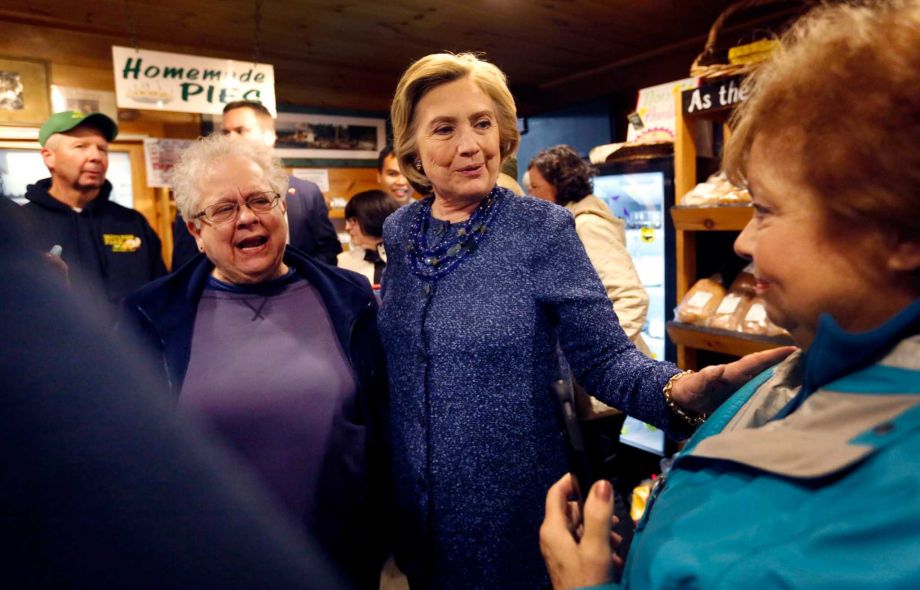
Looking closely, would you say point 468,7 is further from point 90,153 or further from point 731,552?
point 731,552

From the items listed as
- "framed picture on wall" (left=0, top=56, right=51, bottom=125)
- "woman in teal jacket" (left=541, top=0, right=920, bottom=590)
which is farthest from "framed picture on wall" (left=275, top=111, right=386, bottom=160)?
"woman in teal jacket" (left=541, top=0, right=920, bottom=590)

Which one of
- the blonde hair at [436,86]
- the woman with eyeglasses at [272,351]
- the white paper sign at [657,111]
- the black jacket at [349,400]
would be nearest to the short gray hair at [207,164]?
the woman with eyeglasses at [272,351]

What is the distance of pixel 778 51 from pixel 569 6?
3735mm

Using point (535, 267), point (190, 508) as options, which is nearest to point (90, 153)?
point (535, 267)

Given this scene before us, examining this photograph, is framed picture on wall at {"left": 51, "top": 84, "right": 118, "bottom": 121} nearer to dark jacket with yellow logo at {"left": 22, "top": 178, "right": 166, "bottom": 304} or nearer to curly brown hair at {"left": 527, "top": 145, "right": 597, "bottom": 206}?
dark jacket with yellow logo at {"left": 22, "top": 178, "right": 166, "bottom": 304}

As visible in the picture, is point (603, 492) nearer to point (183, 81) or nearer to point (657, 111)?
point (657, 111)

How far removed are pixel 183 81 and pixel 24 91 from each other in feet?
4.39

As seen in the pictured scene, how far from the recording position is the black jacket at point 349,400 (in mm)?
1517

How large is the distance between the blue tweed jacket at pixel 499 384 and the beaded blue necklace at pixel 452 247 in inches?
0.8

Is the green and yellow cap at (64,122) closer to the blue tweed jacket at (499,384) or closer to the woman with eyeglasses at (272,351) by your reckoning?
the woman with eyeglasses at (272,351)

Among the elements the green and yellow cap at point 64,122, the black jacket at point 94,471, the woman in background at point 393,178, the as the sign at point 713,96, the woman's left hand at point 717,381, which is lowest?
the woman's left hand at point 717,381

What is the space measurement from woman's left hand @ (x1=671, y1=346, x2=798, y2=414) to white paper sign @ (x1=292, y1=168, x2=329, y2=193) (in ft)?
16.3

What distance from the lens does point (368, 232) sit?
3.40 metres

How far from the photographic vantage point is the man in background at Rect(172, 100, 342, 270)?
11.0ft
